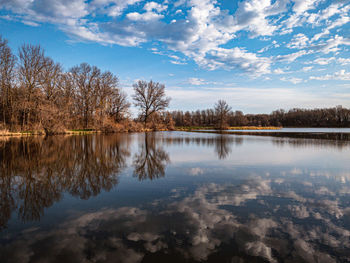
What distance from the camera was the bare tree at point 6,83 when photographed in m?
29.8

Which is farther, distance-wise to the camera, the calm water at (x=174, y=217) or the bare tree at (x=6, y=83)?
the bare tree at (x=6, y=83)

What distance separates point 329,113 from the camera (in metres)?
108

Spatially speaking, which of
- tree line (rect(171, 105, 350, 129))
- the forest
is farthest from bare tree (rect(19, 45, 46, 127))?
tree line (rect(171, 105, 350, 129))

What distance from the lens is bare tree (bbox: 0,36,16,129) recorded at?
29.8 meters

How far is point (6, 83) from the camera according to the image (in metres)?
30.8

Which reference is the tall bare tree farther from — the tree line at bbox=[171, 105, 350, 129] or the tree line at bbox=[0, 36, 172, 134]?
the tree line at bbox=[171, 105, 350, 129]

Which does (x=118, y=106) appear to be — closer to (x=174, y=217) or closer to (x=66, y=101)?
(x=66, y=101)

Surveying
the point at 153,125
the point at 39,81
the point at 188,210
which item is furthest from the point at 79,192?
the point at 153,125

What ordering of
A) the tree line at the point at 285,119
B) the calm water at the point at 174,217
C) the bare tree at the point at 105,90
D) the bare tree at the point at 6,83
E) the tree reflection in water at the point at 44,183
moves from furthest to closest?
1. the tree line at the point at 285,119
2. the bare tree at the point at 105,90
3. the bare tree at the point at 6,83
4. the tree reflection in water at the point at 44,183
5. the calm water at the point at 174,217

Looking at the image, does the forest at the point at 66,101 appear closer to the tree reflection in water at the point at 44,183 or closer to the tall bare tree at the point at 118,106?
the tall bare tree at the point at 118,106

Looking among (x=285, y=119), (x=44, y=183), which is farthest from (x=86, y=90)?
(x=285, y=119)

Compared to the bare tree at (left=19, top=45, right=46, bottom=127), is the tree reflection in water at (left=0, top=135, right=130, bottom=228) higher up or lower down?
lower down

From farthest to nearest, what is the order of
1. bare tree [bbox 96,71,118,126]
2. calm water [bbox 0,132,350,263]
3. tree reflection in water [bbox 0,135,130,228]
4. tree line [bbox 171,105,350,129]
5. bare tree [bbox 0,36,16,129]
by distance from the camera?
tree line [bbox 171,105,350,129] < bare tree [bbox 96,71,118,126] < bare tree [bbox 0,36,16,129] < tree reflection in water [bbox 0,135,130,228] < calm water [bbox 0,132,350,263]

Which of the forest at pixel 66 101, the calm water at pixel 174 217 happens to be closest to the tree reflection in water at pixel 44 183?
the calm water at pixel 174 217
